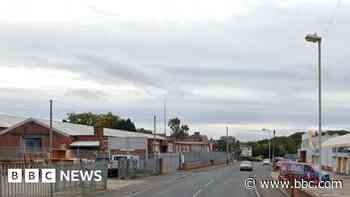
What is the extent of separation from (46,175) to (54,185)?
1357mm

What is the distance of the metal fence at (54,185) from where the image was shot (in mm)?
26578

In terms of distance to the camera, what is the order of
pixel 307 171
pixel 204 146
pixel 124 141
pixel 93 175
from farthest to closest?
pixel 204 146, pixel 124 141, pixel 307 171, pixel 93 175

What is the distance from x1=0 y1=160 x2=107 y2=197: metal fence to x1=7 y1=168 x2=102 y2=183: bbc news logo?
0.33 ft

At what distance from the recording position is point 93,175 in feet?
126

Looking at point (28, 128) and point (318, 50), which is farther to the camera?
point (28, 128)

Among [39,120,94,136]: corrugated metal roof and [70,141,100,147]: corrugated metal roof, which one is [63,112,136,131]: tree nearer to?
[39,120,94,136]: corrugated metal roof

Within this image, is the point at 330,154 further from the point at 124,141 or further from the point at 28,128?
the point at 28,128

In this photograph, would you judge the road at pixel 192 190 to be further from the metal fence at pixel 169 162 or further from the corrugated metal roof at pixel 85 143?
the corrugated metal roof at pixel 85 143

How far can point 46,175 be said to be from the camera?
100ft

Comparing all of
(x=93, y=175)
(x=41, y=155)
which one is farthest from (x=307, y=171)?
(x=41, y=155)

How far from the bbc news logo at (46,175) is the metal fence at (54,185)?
0.33 feet

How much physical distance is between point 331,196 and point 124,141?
48.9 m

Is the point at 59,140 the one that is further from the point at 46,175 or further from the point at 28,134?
the point at 46,175

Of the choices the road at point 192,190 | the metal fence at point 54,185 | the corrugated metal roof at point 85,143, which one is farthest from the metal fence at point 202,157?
the metal fence at point 54,185
